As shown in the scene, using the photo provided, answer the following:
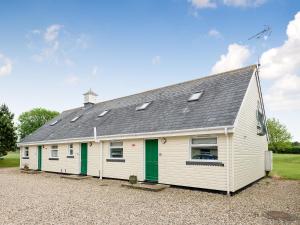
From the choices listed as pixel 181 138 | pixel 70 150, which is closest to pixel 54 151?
pixel 70 150

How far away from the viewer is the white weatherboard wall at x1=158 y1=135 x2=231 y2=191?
10406 mm

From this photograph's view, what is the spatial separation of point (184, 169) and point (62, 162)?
36.4 ft

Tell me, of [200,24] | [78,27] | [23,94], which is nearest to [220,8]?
[200,24]

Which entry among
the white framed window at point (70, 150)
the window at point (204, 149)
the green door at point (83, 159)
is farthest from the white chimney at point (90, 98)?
the window at point (204, 149)

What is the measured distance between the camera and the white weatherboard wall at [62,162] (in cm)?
1756

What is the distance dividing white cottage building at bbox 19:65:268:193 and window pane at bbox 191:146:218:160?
1.7 inches

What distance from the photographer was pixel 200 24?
14758mm

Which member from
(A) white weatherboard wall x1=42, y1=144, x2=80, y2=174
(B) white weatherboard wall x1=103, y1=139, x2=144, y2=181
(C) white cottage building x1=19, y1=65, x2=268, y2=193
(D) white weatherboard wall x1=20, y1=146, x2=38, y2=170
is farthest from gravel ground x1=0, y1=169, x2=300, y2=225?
(D) white weatherboard wall x1=20, y1=146, x2=38, y2=170

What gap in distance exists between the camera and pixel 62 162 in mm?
18766

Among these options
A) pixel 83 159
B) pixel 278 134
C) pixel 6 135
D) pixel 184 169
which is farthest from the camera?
pixel 278 134

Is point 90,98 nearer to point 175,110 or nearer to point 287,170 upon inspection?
point 175,110

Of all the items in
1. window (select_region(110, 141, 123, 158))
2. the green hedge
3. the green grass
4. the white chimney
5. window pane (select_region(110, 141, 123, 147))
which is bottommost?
the green hedge

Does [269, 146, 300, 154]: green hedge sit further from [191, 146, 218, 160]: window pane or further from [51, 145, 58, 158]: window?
[51, 145, 58, 158]: window

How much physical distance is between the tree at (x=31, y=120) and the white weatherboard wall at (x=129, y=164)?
58570 millimetres
